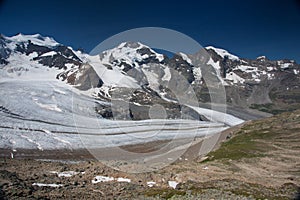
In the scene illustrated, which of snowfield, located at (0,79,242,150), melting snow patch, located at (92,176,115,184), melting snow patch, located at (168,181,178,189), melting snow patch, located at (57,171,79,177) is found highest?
snowfield, located at (0,79,242,150)

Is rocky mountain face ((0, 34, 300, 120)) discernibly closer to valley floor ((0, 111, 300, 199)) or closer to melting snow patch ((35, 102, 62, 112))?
melting snow patch ((35, 102, 62, 112))

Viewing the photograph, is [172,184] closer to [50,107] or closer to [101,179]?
[101,179]

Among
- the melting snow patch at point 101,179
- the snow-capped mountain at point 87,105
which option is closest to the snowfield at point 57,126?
the snow-capped mountain at point 87,105

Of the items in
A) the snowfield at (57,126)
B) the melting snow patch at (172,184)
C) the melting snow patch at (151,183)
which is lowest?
the melting snow patch at (172,184)

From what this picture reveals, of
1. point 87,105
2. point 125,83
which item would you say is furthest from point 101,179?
point 125,83

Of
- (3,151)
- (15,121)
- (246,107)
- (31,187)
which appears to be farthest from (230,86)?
(31,187)

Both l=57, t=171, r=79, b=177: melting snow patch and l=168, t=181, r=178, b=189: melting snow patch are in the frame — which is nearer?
l=168, t=181, r=178, b=189: melting snow patch

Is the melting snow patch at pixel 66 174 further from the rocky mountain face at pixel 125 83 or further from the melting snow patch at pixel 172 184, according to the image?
the rocky mountain face at pixel 125 83

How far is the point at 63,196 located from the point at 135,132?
4395cm

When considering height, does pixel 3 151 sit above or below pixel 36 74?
below

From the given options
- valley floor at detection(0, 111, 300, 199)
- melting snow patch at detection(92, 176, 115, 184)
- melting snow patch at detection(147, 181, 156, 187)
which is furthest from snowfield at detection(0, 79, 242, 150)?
melting snow patch at detection(147, 181, 156, 187)

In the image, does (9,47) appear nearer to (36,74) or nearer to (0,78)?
(36,74)

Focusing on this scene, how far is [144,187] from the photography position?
18109mm

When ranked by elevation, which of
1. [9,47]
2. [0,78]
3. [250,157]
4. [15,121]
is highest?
[9,47]
